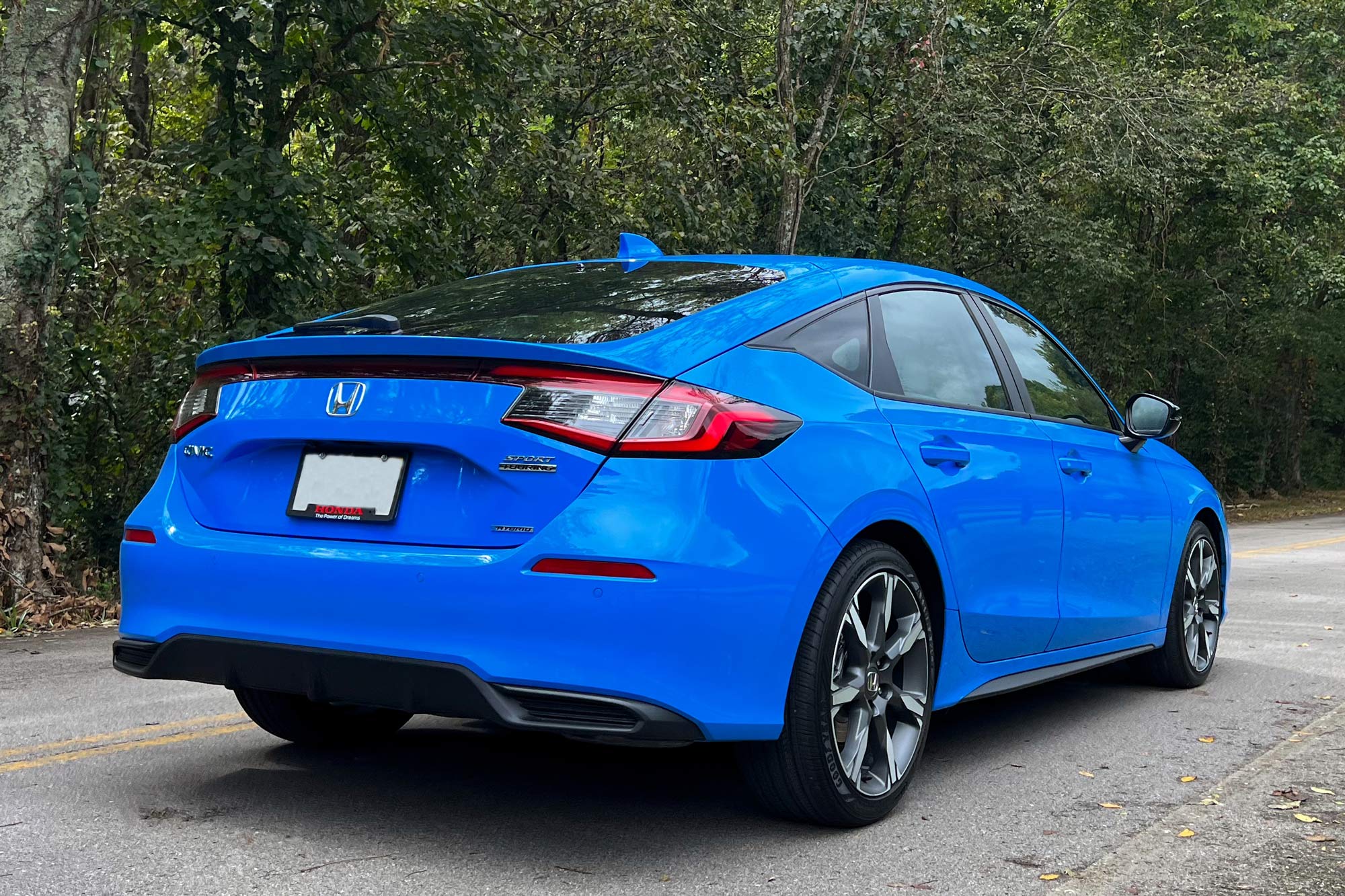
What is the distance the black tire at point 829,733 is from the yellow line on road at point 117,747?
2181 mm

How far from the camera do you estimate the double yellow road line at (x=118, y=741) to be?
469cm

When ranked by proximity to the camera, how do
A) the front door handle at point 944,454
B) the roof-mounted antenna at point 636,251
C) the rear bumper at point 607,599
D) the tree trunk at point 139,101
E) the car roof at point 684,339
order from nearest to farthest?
the rear bumper at point 607,599 → the car roof at point 684,339 → the front door handle at point 944,454 → the roof-mounted antenna at point 636,251 → the tree trunk at point 139,101

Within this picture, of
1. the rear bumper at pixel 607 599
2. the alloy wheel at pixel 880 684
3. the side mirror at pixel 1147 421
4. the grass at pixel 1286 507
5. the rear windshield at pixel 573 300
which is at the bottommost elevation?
the grass at pixel 1286 507

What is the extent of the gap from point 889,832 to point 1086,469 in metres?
2.01

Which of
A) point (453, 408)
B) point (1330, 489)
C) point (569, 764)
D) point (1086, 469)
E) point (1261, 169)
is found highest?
point (1261, 169)

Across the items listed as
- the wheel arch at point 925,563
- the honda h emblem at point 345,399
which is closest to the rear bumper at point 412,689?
the honda h emblem at point 345,399

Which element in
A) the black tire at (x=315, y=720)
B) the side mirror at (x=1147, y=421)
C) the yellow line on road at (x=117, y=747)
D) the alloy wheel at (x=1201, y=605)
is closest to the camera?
the yellow line on road at (x=117, y=747)

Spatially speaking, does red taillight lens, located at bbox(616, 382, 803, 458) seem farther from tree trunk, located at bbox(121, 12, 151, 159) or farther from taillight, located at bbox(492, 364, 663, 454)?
tree trunk, located at bbox(121, 12, 151, 159)

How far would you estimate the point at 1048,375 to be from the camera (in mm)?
5711

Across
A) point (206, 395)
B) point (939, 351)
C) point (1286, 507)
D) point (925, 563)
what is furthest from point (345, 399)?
point (1286, 507)

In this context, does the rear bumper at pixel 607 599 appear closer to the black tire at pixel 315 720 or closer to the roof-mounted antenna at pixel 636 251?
the black tire at pixel 315 720

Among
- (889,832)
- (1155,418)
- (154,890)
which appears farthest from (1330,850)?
(154,890)

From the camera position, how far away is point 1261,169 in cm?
2455

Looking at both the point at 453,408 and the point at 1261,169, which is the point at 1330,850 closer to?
the point at 453,408
